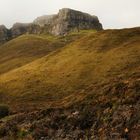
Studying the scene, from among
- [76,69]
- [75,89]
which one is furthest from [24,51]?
[75,89]

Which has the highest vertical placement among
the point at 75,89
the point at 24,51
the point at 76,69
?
the point at 76,69

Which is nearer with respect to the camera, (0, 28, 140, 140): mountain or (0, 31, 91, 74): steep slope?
(0, 28, 140, 140): mountain

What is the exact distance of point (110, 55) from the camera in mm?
76500

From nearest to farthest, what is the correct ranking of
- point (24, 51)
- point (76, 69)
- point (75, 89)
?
point (75, 89), point (76, 69), point (24, 51)

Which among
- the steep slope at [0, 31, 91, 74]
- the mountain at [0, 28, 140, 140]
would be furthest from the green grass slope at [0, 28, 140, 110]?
the steep slope at [0, 31, 91, 74]

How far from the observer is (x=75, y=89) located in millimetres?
62906

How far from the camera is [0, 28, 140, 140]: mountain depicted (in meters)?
19.6

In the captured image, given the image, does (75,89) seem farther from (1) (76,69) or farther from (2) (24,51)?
(2) (24,51)

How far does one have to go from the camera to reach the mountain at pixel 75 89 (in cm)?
1962

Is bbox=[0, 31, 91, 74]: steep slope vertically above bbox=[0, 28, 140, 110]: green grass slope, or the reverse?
bbox=[0, 28, 140, 110]: green grass slope

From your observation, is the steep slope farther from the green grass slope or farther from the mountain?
the green grass slope

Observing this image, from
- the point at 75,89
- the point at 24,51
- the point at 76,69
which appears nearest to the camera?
the point at 75,89

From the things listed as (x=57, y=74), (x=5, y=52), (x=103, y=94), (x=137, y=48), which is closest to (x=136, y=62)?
(x=137, y=48)

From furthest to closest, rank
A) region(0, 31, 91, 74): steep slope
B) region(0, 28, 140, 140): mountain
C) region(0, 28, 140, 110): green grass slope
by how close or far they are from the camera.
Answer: region(0, 31, 91, 74): steep slope
region(0, 28, 140, 110): green grass slope
region(0, 28, 140, 140): mountain
